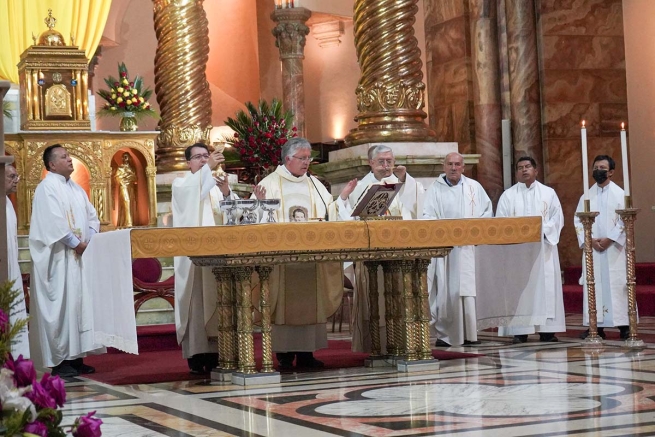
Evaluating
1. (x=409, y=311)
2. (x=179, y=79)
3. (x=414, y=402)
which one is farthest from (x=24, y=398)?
(x=179, y=79)

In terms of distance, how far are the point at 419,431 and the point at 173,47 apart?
8080 millimetres

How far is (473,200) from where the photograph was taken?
927 centimetres

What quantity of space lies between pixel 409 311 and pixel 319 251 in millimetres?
745

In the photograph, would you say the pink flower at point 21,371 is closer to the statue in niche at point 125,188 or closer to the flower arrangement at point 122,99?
the flower arrangement at point 122,99

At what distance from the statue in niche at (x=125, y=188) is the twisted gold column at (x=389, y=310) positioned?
4.40m

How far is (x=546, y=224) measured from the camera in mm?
9359

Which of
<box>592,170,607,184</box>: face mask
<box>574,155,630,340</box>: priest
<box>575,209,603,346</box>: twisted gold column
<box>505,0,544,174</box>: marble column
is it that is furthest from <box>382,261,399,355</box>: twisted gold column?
<box>505,0,544,174</box>: marble column

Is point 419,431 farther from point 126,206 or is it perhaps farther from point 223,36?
point 223,36

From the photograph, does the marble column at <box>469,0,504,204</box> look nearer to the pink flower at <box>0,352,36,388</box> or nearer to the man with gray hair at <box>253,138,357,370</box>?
the man with gray hair at <box>253,138,357,370</box>

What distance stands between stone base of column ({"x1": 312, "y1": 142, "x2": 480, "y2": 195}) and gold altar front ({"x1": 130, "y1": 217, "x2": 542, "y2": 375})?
255cm

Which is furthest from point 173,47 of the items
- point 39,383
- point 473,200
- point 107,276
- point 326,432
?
point 39,383

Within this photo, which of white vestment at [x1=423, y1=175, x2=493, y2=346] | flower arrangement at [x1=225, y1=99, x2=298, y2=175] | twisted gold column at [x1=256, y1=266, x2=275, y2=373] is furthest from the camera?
flower arrangement at [x1=225, y1=99, x2=298, y2=175]

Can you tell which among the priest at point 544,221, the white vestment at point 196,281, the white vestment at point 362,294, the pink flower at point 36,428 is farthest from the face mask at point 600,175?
the pink flower at point 36,428

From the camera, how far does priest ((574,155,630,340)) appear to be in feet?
30.0
